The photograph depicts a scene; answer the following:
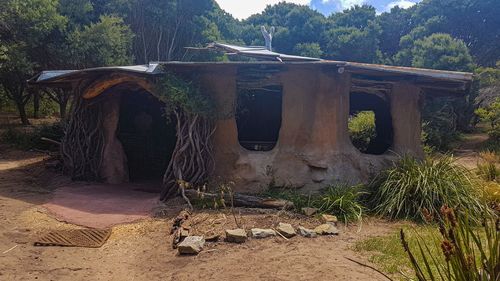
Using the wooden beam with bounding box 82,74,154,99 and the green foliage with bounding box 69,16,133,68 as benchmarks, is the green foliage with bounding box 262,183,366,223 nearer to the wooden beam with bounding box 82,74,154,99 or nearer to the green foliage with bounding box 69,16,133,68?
the wooden beam with bounding box 82,74,154,99

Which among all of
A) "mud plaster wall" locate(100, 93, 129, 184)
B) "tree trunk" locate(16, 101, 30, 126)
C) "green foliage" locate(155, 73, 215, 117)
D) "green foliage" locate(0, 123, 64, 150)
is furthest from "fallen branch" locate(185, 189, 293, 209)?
"tree trunk" locate(16, 101, 30, 126)

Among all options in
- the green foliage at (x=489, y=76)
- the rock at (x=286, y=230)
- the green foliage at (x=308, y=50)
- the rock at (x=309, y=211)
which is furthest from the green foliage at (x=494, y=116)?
the rock at (x=286, y=230)

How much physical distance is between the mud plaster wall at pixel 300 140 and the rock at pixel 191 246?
2.64 meters

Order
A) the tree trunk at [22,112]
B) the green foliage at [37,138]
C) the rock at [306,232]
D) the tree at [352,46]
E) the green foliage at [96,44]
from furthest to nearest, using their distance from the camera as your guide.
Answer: the tree at [352,46]
the tree trunk at [22,112]
the green foliage at [96,44]
the green foliage at [37,138]
the rock at [306,232]

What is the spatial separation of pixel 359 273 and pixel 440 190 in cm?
335

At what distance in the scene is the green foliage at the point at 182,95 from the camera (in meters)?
7.39

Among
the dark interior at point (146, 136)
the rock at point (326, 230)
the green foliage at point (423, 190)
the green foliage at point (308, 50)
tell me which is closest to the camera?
the rock at point (326, 230)

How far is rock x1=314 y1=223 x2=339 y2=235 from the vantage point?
5.93 meters

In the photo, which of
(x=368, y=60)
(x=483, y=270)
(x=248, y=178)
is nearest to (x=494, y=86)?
(x=368, y=60)

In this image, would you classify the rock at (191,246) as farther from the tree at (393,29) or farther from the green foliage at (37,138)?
the tree at (393,29)

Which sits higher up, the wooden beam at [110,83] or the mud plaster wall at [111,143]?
the wooden beam at [110,83]

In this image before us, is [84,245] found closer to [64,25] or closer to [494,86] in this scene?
[64,25]

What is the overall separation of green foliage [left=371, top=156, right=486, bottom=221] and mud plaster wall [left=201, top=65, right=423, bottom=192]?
2.49 feet

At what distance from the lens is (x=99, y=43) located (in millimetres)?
14594
